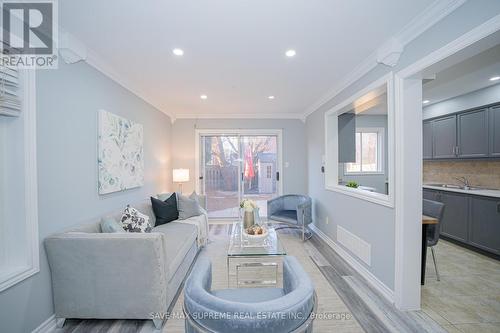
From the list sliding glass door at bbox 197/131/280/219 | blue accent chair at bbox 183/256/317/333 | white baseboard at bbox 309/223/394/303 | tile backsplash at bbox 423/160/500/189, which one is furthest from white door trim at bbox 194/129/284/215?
blue accent chair at bbox 183/256/317/333

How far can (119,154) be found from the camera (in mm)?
2793

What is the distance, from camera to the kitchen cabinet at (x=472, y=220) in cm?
300

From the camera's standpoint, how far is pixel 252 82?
3168mm

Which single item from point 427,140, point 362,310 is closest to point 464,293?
point 362,310

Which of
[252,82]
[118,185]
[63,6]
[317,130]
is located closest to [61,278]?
[118,185]

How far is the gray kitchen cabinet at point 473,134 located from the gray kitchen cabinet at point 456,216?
73cm

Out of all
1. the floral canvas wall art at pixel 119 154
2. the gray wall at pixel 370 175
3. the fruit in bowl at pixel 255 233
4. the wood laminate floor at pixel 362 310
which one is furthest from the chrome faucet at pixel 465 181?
the floral canvas wall art at pixel 119 154

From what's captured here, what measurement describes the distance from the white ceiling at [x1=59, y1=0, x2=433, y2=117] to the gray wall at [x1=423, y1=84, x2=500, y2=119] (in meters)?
2.44

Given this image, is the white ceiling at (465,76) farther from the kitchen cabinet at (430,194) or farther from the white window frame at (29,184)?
the white window frame at (29,184)

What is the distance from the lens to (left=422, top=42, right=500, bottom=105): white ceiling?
245cm

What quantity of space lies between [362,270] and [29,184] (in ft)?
11.1

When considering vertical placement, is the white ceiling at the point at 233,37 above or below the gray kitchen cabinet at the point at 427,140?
above

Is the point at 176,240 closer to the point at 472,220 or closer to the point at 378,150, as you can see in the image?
the point at 472,220

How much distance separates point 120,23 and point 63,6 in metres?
0.36
